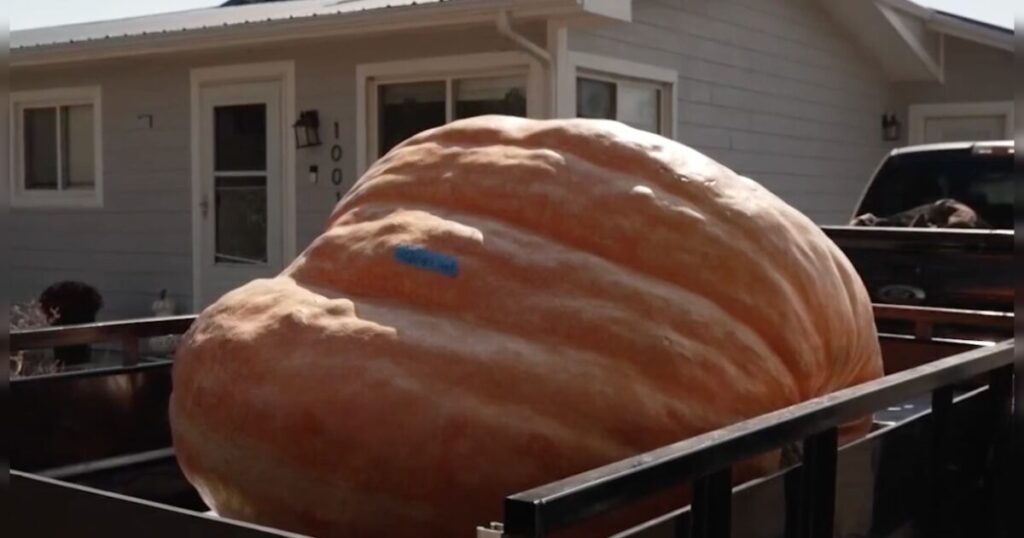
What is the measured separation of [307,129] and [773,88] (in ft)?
16.2

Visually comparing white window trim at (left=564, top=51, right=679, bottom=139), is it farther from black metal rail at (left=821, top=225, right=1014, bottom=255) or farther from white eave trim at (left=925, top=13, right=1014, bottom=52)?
white eave trim at (left=925, top=13, right=1014, bottom=52)

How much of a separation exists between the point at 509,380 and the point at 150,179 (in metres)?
10.4

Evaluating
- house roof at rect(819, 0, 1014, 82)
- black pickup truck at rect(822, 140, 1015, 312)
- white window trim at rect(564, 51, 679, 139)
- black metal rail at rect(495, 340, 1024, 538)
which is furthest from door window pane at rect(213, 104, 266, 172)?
black metal rail at rect(495, 340, 1024, 538)

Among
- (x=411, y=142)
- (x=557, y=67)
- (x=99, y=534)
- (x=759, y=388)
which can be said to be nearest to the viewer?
(x=99, y=534)

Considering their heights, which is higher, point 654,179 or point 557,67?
point 557,67

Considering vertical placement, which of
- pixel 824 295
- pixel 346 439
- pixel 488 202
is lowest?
pixel 346 439

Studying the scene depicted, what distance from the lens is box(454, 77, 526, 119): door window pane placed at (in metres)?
9.51

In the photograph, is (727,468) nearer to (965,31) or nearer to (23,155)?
(23,155)

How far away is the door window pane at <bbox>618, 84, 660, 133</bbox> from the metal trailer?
5993 millimetres

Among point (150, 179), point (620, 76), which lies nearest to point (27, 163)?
point (150, 179)

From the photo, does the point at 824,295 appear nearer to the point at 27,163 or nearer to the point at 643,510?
the point at 643,510

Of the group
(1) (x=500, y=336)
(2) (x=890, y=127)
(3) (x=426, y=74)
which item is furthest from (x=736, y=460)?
(2) (x=890, y=127)

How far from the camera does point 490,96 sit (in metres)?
9.66

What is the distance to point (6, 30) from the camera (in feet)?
6.99
